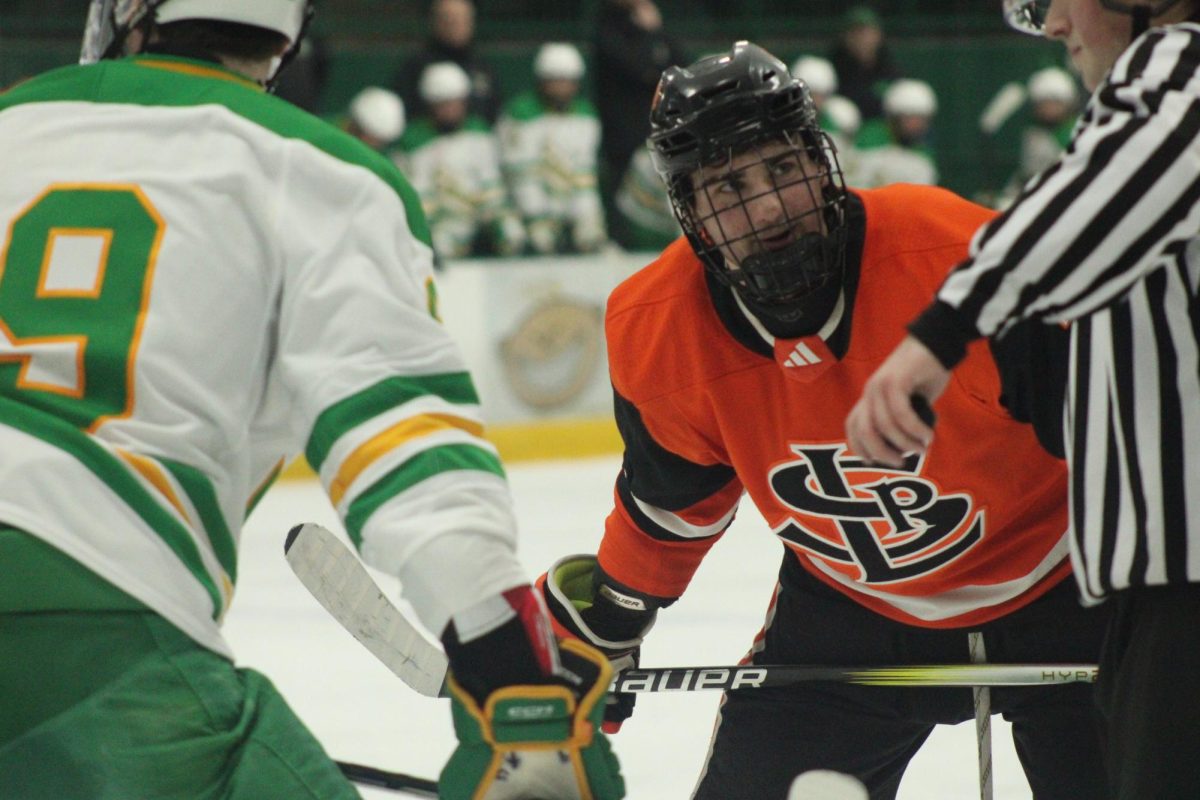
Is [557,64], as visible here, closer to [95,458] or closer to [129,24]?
[129,24]

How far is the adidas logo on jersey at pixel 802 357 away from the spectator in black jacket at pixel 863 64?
625 cm

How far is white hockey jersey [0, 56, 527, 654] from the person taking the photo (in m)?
1.13

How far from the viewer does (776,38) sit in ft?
25.8

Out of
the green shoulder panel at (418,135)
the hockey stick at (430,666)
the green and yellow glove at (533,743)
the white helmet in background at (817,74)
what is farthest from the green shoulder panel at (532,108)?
the green and yellow glove at (533,743)

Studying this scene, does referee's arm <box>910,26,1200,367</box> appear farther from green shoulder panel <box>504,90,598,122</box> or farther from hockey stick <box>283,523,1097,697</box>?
green shoulder panel <box>504,90,598,122</box>

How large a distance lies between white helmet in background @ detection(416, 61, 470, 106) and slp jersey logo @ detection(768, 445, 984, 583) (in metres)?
4.64

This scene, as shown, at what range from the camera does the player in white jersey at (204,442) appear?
112 centimetres

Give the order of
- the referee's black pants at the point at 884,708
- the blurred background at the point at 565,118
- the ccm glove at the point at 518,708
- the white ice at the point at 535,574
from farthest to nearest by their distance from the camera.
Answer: the blurred background at the point at 565,118 < the white ice at the point at 535,574 < the referee's black pants at the point at 884,708 < the ccm glove at the point at 518,708

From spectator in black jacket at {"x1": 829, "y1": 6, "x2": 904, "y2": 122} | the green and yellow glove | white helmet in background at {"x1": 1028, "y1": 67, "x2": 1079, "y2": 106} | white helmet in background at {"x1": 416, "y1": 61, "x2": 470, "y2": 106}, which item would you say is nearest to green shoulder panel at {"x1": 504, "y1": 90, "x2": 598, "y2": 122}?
white helmet in background at {"x1": 416, "y1": 61, "x2": 470, "y2": 106}

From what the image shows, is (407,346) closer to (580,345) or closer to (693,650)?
(693,650)

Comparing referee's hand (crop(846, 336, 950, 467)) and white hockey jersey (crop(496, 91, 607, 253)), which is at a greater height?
referee's hand (crop(846, 336, 950, 467))

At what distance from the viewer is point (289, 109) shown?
123 cm

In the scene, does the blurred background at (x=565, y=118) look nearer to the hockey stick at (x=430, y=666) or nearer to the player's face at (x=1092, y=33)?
the hockey stick at (x=430, y=666)

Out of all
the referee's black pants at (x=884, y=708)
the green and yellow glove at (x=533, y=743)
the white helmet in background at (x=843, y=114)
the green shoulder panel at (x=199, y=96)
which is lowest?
the white helmet in background at (x=843, y=114)
